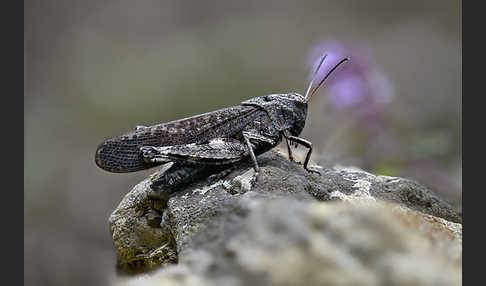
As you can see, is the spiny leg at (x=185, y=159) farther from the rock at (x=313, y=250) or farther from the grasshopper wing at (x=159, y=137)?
the rock at (x=313, y=250)

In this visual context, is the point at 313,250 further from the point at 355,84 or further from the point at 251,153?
the point at 355,84

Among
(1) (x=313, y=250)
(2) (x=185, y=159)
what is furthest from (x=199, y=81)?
(1) (x=313, y=250)

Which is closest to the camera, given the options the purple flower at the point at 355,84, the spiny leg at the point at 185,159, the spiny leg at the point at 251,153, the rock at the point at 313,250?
the rock at the point at 313,250

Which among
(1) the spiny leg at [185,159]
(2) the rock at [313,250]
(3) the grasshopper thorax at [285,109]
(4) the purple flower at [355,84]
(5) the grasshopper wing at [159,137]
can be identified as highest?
(4) the purple flower at [355,84]

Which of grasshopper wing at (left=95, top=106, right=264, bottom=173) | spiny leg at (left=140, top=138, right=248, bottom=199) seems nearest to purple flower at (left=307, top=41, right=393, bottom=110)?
grasshopper wing at (left=95, top=106, right=264, bottom=173)

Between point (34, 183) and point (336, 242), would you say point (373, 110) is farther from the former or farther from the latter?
point (34, 183)

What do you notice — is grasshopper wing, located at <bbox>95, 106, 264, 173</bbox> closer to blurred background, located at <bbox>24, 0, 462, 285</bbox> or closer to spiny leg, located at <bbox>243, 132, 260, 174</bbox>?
spiny leg, located at <bbox>243, 132, 260, 174</bbox>

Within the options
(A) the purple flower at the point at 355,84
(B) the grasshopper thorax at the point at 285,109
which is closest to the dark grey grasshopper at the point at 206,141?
(B) the grasshopper thorax at the point at 285,109

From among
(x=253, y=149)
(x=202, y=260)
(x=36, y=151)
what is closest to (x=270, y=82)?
(x=36, y=151)
